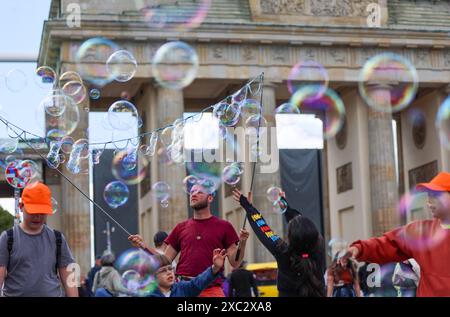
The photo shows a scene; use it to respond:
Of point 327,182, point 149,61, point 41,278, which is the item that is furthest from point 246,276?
point 327,182

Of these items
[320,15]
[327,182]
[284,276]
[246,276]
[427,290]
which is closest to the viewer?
[427,290]

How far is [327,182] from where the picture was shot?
46469mm

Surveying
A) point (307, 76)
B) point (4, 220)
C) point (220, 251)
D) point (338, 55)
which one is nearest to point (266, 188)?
point (307, 76)

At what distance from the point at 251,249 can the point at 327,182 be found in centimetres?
728

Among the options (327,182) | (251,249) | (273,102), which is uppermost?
(273,102)

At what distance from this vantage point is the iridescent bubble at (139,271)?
7.46 metres

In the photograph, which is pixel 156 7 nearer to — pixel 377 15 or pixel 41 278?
pixel 377 15

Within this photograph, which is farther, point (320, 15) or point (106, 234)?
point (106, 234)

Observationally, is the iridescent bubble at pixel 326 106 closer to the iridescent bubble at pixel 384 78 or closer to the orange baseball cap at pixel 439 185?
the iridescent bubble at pixel 384 78

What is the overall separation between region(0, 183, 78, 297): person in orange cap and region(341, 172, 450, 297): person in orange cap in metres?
2.41

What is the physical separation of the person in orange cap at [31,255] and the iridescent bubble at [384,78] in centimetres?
3541

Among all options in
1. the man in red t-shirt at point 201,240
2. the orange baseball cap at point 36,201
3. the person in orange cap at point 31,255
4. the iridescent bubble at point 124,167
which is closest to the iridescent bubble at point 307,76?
the iridescent bubble at point 124,167

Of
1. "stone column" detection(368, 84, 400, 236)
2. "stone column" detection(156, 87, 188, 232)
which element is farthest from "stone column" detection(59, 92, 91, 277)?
"stone column" detection(368, 84, 400, 236)

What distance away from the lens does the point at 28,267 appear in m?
7.29
